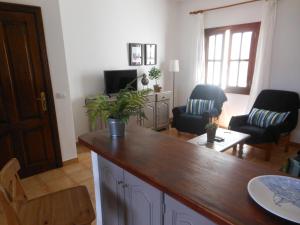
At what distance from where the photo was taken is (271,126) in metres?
2.93

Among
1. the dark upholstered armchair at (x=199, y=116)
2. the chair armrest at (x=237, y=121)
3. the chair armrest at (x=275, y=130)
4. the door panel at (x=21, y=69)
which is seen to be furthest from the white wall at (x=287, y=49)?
the door panel at (x=21, y=69)

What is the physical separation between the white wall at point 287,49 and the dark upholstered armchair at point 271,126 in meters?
0.26

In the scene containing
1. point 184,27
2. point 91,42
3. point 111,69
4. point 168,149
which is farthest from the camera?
point 184,27

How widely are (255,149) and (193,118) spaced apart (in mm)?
1118

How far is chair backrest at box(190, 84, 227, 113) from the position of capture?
3.97m

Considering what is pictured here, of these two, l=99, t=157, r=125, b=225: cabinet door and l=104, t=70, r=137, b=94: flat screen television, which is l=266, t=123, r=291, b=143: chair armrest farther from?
l=99, t=157, r=125, b=225: cabinet door

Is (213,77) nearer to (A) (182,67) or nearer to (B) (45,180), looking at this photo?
(A) (182,67)

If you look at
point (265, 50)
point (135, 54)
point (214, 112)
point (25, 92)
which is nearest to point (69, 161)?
point (25, 92)

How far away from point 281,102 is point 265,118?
0.40 meters

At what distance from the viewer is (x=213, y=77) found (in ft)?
14.8

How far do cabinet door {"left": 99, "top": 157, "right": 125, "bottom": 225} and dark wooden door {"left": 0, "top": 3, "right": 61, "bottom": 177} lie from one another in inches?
62.4

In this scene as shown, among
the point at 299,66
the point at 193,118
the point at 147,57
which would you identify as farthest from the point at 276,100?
the point at 147,57

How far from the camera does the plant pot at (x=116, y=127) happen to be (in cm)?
145

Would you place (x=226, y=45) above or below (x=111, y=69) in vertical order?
above
